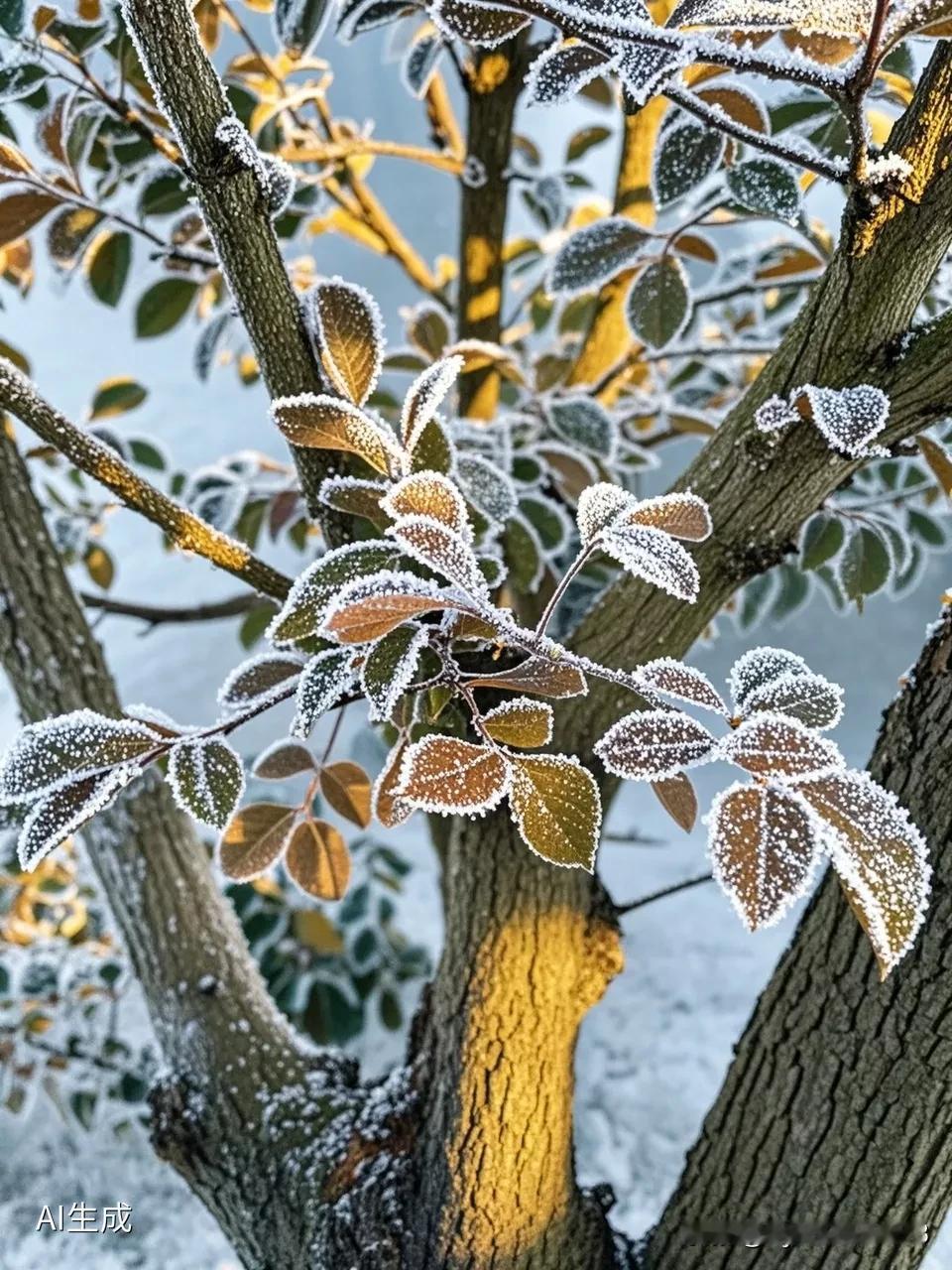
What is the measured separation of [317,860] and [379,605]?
0.34m

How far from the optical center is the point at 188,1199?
1598 mm

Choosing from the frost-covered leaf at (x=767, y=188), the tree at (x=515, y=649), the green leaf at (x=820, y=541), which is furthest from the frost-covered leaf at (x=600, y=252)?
the green leaf at (x=820, y=541)

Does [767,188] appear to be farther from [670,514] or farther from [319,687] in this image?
[319,687]

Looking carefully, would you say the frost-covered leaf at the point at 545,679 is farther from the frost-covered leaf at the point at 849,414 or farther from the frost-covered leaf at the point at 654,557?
the frost-covered leaf at the point at 849,414

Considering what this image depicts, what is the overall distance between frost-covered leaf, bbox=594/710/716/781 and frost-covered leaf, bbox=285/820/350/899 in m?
0.31

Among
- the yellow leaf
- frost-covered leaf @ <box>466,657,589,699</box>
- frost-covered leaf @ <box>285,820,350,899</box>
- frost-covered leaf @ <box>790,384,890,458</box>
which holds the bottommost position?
frost-covered leaf @ <box>466,657,589,699</box>

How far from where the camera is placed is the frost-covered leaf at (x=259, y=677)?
1.76 feet

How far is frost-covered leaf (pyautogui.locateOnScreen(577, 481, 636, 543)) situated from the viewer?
40 cm

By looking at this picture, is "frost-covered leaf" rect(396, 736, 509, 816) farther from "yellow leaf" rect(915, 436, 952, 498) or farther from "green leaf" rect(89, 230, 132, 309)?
"green leaf" rect(89, 230, 132, 309)

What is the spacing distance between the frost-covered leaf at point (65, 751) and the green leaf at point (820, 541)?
0.58 metres

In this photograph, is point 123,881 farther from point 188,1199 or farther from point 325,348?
point 188,1199

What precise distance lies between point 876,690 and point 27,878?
6.54ft

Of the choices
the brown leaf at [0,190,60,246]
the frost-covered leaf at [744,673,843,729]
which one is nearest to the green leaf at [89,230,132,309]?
the brown leaf at [0,190,60,246]

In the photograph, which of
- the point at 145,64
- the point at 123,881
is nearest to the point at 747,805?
the point at 145,64
